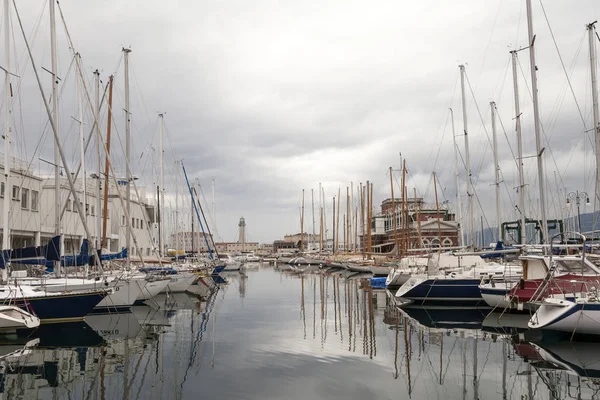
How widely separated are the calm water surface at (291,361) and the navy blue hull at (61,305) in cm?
70

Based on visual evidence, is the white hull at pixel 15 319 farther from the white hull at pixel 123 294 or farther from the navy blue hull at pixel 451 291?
the navy blue hull at pixel 451 291

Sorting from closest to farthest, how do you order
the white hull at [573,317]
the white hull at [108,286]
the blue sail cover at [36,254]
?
the white hull at [573,317], the white hull at [108,286], the blue sail cover at [36,254]

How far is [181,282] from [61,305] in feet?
50.0

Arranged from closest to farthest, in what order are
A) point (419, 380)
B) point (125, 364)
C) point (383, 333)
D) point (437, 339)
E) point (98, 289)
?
1. point (419, 380)
2. point (125, 364)
3. point (437, 339)
4. point (383, 333)
5. point (98, 289)

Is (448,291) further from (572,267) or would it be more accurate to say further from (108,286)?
(108,286)

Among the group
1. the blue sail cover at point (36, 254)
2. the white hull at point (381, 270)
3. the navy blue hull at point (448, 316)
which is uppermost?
the blue sail cover at point (36, 254)

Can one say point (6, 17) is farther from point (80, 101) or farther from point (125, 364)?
point (125, 364)

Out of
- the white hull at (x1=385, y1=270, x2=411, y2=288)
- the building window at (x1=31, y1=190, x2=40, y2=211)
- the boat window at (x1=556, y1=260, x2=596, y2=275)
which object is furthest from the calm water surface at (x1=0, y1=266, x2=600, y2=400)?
the building window at (x1=31, y1=190, x2=40, y2=211)

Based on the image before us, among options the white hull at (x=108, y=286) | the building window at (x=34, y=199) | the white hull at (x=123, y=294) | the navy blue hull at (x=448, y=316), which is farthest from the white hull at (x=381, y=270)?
the building window at (x=34, y=199)

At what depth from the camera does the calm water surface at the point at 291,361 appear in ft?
37.6

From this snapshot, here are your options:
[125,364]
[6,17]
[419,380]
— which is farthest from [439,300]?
[6,17]

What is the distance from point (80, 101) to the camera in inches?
1160

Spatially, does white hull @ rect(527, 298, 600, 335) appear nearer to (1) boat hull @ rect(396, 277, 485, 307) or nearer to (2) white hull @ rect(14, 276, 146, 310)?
(1) boat hull @ rect(396, 277, 485, 307)

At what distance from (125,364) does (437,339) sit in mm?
10428
